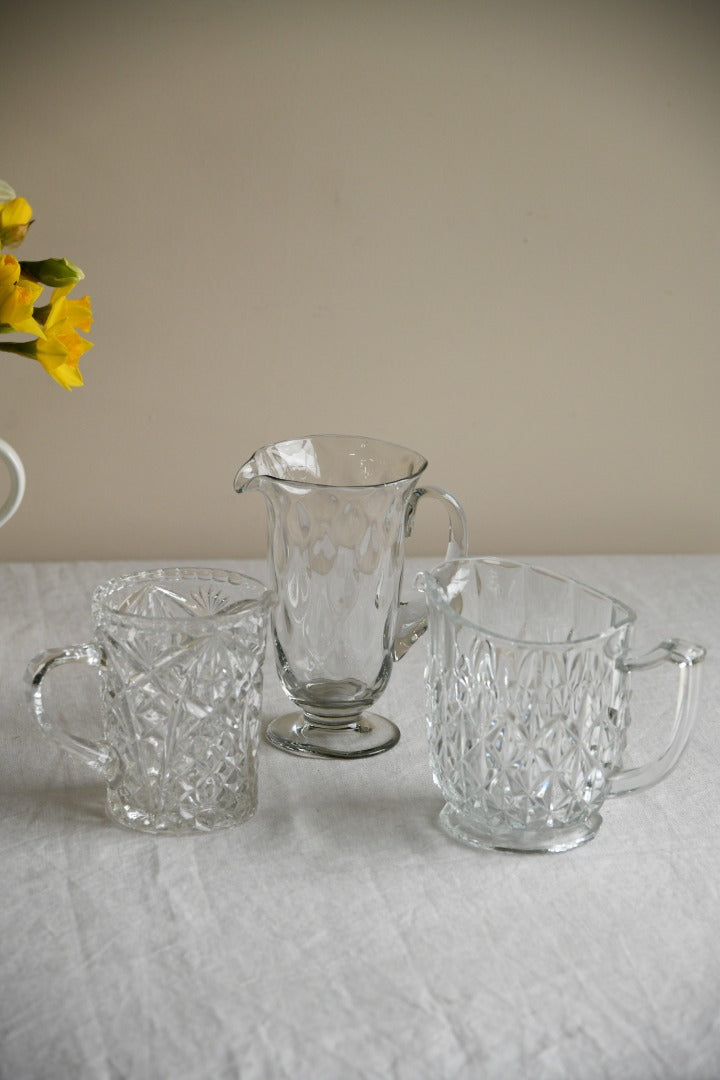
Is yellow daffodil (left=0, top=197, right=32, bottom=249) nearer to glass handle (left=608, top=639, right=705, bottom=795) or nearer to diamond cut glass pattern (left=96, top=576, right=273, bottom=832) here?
diamond cut glass pattern (left=96, top=576, right=273, bottom=832)

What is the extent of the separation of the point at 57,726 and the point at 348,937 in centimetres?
21

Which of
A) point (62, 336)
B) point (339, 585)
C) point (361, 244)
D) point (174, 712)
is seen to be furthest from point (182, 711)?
point (361, 244)

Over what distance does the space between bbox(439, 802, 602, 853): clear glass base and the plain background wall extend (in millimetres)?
605

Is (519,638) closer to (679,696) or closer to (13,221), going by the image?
(679,696)

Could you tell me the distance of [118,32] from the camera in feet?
3.59

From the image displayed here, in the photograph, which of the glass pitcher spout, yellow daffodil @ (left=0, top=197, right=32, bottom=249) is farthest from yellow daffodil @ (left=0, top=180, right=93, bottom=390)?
the glass pitcher spout

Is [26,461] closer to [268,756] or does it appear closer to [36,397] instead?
[36,397]

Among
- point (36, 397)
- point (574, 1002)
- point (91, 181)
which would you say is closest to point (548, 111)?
point (91, 181)

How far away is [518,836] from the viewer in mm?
657

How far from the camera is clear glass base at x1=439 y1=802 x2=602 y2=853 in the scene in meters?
0.65

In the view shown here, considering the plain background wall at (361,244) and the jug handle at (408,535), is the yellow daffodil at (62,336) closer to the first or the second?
the jug handle at (408,535)

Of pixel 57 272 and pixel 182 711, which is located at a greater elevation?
pixel 57 272

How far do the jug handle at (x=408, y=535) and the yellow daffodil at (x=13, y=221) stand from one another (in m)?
0.29

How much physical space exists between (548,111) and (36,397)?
583 millimetres
